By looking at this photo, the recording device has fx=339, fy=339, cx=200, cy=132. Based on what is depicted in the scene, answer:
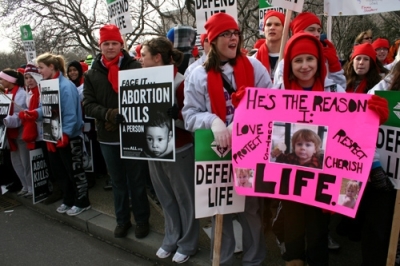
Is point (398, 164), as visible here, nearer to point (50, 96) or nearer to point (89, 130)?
point (50, 96)

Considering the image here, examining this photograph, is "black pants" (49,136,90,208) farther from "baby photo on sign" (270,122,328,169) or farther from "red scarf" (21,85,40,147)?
"baby photo on sign" (270,122,328,169)

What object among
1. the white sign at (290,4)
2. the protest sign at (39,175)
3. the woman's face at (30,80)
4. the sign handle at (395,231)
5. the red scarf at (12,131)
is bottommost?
the protest sign at (39,175)

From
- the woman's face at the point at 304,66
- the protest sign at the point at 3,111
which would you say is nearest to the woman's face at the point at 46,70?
the protest sign at the point at 3,111

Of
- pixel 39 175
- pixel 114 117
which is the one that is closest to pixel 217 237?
pixel 114 117

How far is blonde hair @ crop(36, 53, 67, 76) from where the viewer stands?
14.0ft

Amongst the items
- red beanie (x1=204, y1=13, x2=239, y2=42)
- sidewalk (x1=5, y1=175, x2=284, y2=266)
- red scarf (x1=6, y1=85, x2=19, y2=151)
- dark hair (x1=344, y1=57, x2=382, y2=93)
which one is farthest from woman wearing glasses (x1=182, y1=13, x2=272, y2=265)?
red scarf (x1=6, y1=85, x2=19, y2=151)

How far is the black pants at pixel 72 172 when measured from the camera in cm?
430

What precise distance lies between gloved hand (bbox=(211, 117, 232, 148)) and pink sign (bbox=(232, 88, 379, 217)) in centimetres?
7

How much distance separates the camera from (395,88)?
2.24m

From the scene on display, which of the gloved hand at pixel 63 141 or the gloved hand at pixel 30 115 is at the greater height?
the gloved hand at pixel 30 115

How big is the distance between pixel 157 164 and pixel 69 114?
165cm

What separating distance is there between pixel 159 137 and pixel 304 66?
1305mm

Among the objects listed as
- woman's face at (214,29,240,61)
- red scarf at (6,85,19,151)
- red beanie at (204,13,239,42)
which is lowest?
red scarf at (6,85,19,151)

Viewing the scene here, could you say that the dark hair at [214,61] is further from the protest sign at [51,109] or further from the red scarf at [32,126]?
the red scarf at [32,126]
